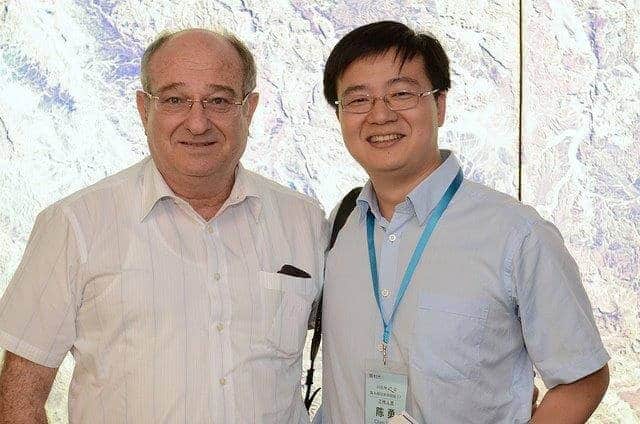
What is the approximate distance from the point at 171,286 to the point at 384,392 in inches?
18.8

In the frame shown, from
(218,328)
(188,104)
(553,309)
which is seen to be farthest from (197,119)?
(553,309)

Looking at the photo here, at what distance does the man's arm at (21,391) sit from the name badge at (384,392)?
662 mm

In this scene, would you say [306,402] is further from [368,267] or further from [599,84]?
A: [599,84]

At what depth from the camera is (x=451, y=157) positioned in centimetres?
170

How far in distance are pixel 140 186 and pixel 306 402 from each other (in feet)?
2.06

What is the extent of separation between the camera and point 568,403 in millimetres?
1562

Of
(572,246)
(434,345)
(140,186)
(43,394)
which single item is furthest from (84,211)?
(572,246)

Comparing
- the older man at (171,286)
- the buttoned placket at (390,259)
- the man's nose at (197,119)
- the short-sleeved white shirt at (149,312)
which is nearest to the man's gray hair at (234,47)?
the older man at (171,286)

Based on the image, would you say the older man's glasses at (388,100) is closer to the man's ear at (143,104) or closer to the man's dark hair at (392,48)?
the man's dark hair at (392,48)

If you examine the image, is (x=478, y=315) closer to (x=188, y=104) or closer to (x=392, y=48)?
(x=392, y=48)

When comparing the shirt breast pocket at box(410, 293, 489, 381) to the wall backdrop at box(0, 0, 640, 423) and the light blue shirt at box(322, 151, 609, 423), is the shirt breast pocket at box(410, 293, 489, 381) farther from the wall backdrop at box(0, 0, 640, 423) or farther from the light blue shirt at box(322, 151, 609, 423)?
the wall backdrop at box(0, 0, 640, 423)

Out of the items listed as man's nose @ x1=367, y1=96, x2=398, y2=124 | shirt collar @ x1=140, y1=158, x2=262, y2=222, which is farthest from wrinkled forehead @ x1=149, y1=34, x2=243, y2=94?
man's nose @ x1=367, y1=96, x2=398, y2=124

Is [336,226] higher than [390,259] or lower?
higher

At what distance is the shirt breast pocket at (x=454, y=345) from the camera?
1.54m
